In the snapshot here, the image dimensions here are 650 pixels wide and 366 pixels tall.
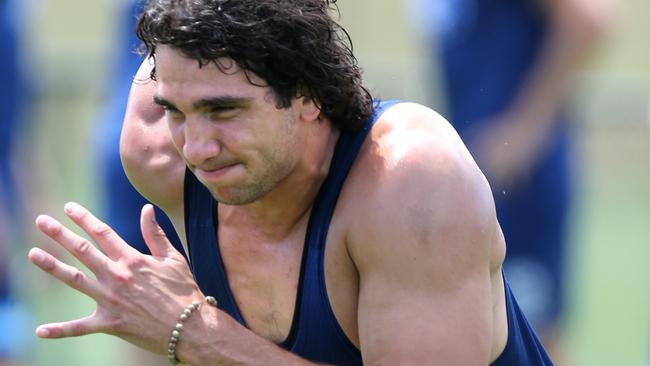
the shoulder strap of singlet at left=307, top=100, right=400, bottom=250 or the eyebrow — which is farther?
the shoulder strap of singlet at left=307, top=100, right=400, bottom=250

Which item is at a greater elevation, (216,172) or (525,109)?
(216,172)

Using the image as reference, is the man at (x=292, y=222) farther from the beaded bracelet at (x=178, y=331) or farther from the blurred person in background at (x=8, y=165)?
the blurred person in background at (x=8, y=165)

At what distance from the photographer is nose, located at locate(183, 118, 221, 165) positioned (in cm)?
345

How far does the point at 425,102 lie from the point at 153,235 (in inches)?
237

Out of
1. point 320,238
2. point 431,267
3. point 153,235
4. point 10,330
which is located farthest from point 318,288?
point 10,330

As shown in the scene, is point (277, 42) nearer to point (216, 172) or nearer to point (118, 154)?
point (216, 172)

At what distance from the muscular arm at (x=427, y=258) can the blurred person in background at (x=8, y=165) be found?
2952 millimetres

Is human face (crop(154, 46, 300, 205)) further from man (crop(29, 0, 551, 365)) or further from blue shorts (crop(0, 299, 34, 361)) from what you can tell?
blue shorts (crop(0, 299, 34, 361))

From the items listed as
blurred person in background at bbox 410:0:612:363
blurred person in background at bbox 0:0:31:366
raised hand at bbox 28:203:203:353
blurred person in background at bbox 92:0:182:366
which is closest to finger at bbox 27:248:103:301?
raised hand at bbox 28:203:203:353

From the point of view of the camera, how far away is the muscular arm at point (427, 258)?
11.2 ft

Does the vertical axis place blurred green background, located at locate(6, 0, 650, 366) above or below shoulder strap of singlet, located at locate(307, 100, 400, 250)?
below

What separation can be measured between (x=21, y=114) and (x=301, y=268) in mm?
3193

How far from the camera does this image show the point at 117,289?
362cm

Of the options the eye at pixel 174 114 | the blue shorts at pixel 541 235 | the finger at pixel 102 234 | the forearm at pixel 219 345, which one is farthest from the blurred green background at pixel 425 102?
the eye at pixel 174 114
